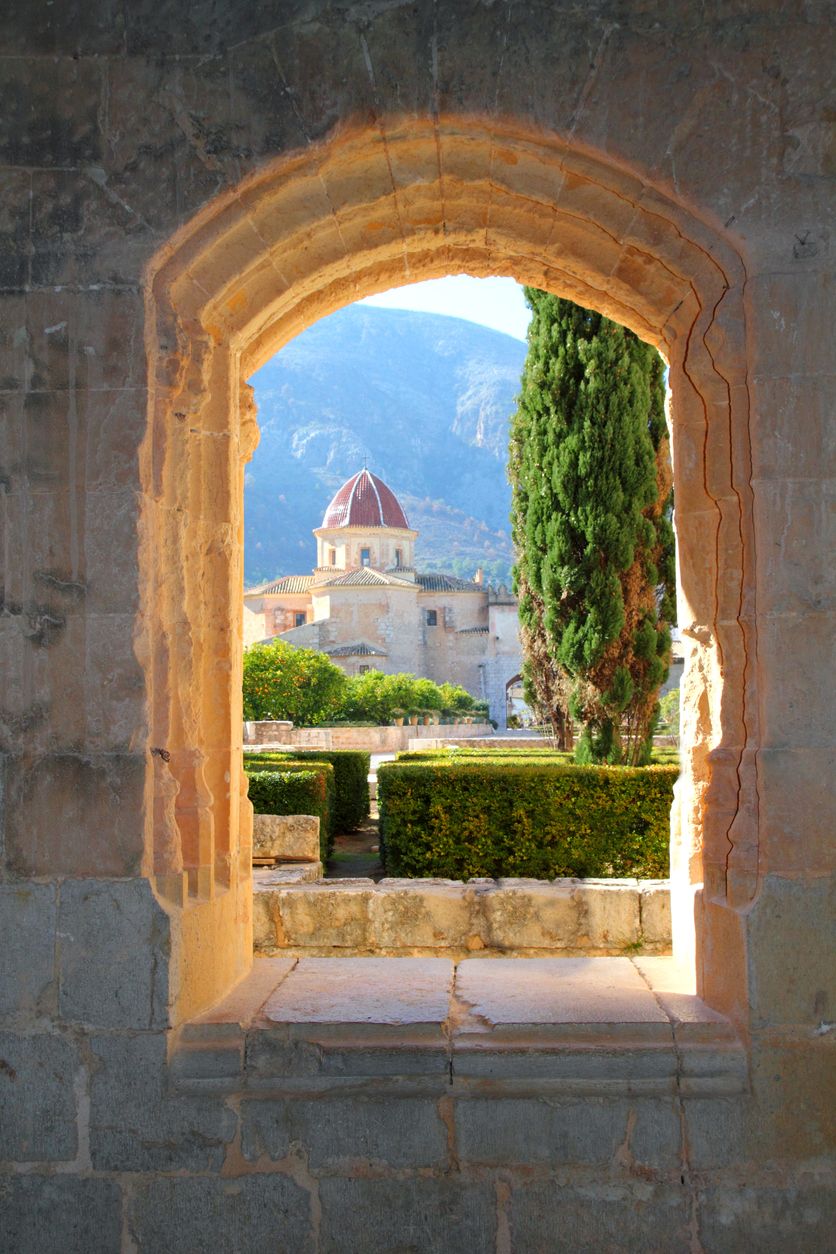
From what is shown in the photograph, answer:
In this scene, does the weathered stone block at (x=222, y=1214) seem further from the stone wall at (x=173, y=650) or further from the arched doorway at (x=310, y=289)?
the arched doorway at (x=310, y=289)

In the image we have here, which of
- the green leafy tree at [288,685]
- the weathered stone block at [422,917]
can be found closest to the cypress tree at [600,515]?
the weathered stone block at [422,917]

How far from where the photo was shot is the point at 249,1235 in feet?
Result: 8.16

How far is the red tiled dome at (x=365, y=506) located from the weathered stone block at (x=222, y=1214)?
50304 millimetres

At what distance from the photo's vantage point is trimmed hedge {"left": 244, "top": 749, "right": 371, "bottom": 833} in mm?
10359

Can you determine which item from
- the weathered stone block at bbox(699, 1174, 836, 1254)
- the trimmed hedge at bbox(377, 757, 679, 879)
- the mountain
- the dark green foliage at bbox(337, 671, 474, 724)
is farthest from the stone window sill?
the mountain

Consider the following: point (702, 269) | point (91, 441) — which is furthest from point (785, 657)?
point (91, 441)

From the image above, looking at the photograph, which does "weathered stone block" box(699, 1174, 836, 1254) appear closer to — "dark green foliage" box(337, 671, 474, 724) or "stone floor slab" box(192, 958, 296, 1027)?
"stone floor slab" box(192, 958, 296, 1027)

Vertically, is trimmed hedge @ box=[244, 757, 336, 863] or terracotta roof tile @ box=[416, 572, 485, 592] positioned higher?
terracotta roof tile @ box=[416, 572, 485, 592]

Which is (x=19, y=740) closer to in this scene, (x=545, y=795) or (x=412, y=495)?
(x=545, y=795)

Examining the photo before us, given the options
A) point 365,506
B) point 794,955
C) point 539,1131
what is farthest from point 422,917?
point 365,506

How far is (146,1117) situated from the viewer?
2518mm

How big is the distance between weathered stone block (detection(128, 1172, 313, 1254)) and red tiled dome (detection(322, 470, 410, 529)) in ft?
165

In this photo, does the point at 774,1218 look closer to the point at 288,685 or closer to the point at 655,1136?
→ the point at 655,1136

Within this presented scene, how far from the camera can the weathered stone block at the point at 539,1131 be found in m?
2.48
